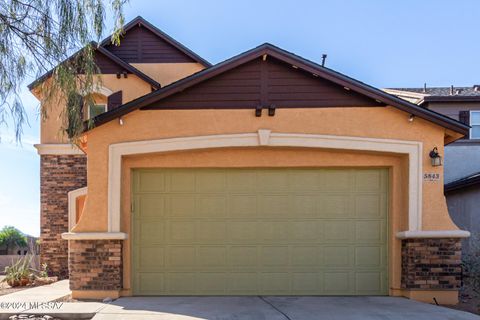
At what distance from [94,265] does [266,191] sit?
3.72m

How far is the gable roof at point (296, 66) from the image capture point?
29.5ft

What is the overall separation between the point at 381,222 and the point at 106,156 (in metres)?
5.78

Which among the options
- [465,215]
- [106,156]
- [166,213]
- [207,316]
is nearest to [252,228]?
[166,213]

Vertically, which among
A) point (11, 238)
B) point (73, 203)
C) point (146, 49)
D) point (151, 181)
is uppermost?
point (146, 49)

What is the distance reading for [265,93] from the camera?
9258 mm

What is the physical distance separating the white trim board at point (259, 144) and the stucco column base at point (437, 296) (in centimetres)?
212

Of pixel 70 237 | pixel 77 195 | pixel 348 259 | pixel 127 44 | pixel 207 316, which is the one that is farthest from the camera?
pixel 127 44

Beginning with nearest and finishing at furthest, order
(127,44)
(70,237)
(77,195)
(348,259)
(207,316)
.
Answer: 1. (207,316)
2. (70,237)
3. (348,259)
4. (77,195)
5. (127,44)

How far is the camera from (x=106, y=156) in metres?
9.16

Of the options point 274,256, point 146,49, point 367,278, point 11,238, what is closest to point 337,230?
point 367,278

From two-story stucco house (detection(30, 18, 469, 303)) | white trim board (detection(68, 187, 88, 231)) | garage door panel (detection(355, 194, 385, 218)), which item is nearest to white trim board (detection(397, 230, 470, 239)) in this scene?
two-story stucco house (detection(30, 18, 469, 303))

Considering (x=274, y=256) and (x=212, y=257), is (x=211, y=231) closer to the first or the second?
(x=212, y=257)

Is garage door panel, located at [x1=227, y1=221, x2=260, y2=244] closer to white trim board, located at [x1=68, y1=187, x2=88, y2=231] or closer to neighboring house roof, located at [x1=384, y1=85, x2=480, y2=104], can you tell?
white trim board, located at [x1=68, y1=187, x2=88, y2=231]

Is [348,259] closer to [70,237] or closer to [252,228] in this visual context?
[252,228]
